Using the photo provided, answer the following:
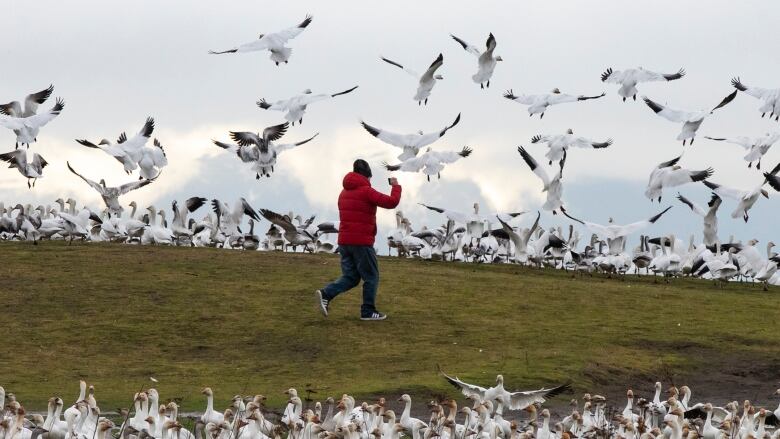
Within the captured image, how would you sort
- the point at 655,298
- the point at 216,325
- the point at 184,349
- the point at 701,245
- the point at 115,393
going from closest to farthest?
the point at 115,393 → the point at 184,349 → the point at 216,325 → the point at 655,298 → the point at 701,245

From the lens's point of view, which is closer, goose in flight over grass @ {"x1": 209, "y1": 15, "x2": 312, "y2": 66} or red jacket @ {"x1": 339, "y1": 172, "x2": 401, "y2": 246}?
red jacket @ {"x1": 339, "y1": 172, "x2": 401, "y2": 246}

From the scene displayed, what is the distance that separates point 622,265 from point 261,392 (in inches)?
716

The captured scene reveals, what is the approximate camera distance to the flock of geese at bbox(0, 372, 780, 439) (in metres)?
15.1

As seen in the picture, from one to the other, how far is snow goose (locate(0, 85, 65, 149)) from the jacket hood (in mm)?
15821

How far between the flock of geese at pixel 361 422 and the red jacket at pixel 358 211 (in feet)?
18.8

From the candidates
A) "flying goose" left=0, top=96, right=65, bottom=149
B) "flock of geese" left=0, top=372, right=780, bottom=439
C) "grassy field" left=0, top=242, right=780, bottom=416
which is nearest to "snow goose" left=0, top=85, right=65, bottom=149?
"flying goose" left=0, top=96, right=65, bottom=149

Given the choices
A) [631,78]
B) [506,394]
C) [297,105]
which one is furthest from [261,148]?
[506,394]

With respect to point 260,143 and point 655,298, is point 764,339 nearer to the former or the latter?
point 655,298

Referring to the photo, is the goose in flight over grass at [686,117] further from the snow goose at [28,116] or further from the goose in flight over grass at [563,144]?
the snow goose at [28,116]

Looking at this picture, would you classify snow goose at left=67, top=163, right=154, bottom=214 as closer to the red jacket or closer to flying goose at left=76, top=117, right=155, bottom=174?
flying goose at left=76, top=117, right=155, bottom=174

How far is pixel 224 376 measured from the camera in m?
20.5

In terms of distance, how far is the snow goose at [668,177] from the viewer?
3644 centimetres

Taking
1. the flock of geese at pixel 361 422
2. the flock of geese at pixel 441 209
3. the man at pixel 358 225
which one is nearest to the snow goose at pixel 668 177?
the flock of geese at pixel 441 209

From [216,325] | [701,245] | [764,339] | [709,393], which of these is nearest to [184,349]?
[216,325]
